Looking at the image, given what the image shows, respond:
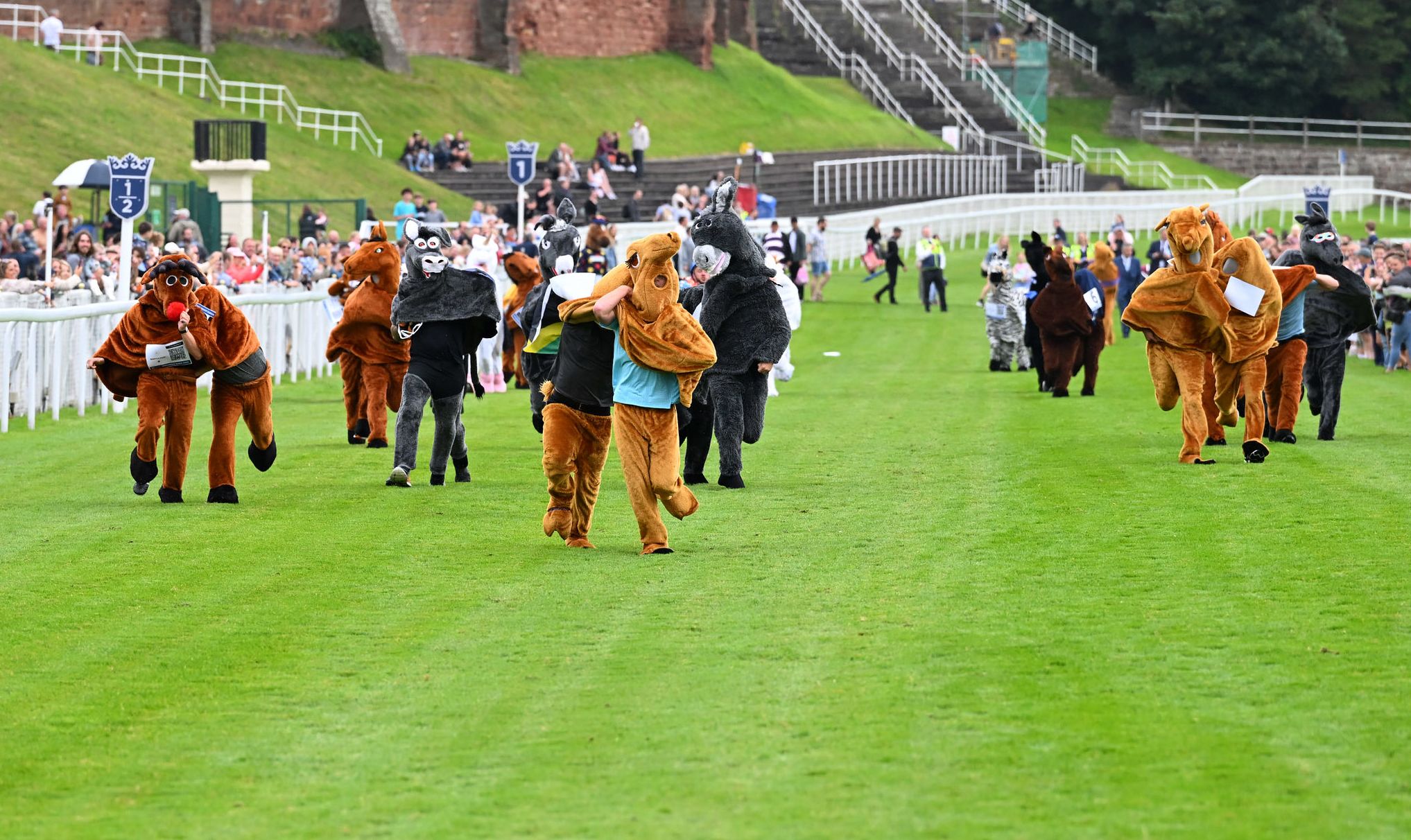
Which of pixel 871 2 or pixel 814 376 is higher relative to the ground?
pixel 871 2

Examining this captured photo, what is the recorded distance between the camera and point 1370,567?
38.3 ft

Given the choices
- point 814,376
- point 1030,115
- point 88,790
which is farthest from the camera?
point 1030,115

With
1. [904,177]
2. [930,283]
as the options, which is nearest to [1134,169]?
[904,177]

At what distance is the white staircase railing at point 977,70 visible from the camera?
77.0m

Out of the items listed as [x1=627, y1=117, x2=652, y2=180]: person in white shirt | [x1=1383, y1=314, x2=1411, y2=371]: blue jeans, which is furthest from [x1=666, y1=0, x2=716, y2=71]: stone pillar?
[x1=1383, y1=314, x2=1411, y2=371]: blue jeans

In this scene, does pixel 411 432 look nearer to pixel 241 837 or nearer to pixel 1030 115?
pixel 241 837

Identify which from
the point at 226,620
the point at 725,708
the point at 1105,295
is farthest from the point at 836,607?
the point at 1105,295

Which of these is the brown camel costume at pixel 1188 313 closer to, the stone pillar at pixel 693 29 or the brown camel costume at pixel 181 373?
the brown camel costume at pixel 181 373

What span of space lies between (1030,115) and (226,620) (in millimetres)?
72741

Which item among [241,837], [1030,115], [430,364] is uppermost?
[1030,115]

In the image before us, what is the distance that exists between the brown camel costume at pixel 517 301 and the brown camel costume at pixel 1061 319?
5.97m

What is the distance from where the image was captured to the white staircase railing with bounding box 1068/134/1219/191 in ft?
247

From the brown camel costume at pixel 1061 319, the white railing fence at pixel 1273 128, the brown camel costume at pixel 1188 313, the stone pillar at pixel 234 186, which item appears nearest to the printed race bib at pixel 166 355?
the brown camel costume at pixel 1188 313

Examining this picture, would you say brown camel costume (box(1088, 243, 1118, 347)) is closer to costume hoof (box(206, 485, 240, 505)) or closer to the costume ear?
the costume ear
